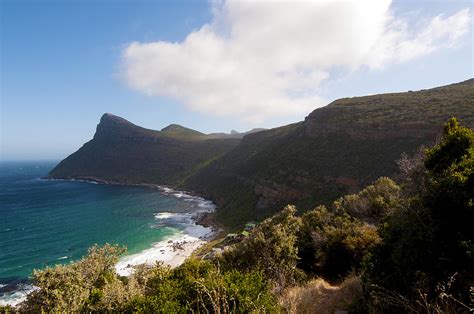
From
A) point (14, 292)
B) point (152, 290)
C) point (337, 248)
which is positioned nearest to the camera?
point (152, 290)

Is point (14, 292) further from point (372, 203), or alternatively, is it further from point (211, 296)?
point (372, 203)

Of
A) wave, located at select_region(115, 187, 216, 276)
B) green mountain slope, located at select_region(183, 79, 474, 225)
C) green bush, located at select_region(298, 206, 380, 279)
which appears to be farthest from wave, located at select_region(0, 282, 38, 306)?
green mountain slope, located at select_region(183, 79, 474, 225)

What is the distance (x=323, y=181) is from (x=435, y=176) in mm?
44643

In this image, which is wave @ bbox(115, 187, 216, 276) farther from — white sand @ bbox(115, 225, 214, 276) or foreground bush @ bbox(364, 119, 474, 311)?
foreground bush @ bbox(364, 119, 474, 311)

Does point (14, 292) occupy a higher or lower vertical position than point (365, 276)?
lower

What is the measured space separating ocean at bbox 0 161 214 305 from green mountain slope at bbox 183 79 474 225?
15722mm

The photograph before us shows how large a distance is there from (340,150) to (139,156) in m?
126

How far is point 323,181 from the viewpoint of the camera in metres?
54.2

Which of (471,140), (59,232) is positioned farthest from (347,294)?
(59,232)

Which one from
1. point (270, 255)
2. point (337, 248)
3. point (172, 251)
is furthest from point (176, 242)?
point (270, 255)

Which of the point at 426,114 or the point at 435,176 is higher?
the point at 426,114

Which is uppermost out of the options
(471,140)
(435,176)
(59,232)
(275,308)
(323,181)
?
(471,140)

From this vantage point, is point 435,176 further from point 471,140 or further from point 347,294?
point 347,294

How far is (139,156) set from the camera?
157 m
